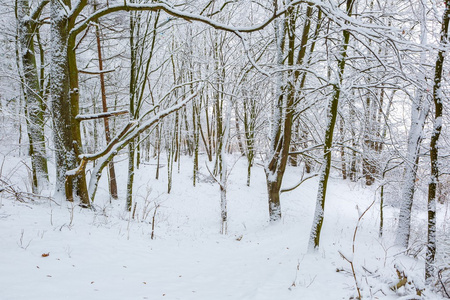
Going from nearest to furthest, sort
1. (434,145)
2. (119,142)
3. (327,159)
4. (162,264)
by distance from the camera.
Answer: (434,145)
(162,264)
(119,142)
(327,159)

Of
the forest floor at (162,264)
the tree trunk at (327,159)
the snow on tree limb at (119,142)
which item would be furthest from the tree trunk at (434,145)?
the snow on tree limb at (119,142)

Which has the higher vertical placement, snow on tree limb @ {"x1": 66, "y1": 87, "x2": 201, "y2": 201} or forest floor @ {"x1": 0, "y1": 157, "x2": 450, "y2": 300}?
snow on tree limb @ {"x1": 66, "y1": 87, "x2": 201, "y2": 201}

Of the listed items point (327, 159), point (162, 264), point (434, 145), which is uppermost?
point (434, 145)

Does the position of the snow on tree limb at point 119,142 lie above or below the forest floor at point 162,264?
above

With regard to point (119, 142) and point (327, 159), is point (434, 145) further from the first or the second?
point (119, 142)

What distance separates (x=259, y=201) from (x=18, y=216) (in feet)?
36.5

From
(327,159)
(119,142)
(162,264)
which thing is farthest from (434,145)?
(119,142)

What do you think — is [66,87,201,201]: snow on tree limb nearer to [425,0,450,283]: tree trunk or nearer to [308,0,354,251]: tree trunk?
[308,0,354,251]: tree trunk

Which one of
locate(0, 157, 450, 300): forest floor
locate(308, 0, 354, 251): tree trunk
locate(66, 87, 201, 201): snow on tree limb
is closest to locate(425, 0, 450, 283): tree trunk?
locate(0, 157, 450, 300): forest floor

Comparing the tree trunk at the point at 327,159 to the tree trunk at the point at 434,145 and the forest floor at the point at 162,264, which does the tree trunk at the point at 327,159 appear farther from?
the tree trunk at the point at 434,145

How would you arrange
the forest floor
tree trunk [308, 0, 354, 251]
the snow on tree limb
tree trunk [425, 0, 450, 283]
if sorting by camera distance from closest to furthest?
the forest floor → tree trunk [425, 0, 450, 283] → the snow on tree limb → tree trunk [308, 0, 354, 251]

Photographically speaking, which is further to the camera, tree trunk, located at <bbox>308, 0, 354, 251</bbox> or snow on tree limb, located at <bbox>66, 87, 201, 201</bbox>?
tree trunk, located at <bbox>308, 0, 354, 251</bbox>

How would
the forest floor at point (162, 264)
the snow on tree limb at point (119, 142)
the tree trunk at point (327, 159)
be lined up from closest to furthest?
the forest floor at point (162, 264) → the snow on tree limb at point (119, 142) → the tree trunk at point (327, 159)

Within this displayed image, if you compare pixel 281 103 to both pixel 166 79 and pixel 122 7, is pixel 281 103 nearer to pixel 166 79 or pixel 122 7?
pixel 122 7
